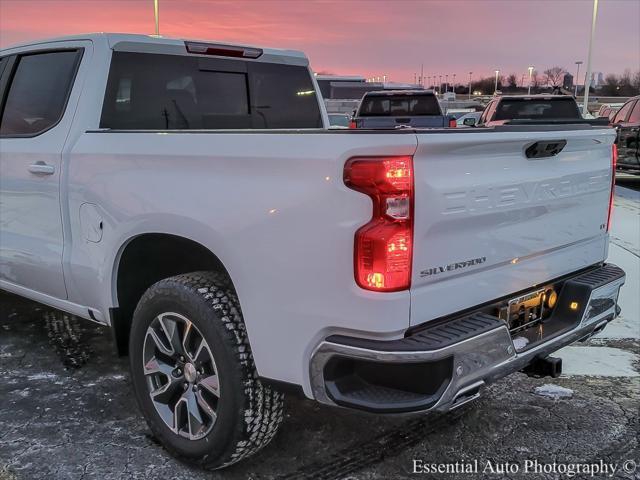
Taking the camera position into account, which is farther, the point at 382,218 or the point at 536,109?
the point at 536,109

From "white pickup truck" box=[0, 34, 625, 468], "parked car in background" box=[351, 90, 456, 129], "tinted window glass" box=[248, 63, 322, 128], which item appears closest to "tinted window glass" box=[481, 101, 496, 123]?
"parked car in background" box=[351, 90, 456, 129]

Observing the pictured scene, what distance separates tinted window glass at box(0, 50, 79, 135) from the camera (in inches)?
152

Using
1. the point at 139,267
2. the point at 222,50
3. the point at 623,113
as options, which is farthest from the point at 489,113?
the point at 139,267

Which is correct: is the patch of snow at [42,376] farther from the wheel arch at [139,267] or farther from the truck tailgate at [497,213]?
the truck tailgate at [497,213]

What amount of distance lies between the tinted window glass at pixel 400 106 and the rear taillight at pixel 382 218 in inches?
506

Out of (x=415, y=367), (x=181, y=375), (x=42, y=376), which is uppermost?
(x=415, y=367)

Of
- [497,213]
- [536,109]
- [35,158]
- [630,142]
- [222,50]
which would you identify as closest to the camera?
[497,213]

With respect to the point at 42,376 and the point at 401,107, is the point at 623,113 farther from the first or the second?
the point at 42,376

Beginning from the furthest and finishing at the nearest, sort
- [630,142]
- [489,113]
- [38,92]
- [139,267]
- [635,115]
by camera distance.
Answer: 1. [635,115]
2. [630,142]
3. [489,113]
4. [38,92]
5. [139,267]

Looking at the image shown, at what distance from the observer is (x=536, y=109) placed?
497 inches

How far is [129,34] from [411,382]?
2816 millimetres

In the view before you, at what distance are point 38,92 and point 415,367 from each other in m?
3.12

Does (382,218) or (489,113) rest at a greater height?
(489,113)

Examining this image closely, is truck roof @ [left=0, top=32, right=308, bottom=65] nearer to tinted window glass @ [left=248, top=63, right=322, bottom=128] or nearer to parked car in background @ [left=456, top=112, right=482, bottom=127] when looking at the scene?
tinted window glass @ [left=248, top=63, right=322, bottom=128]
